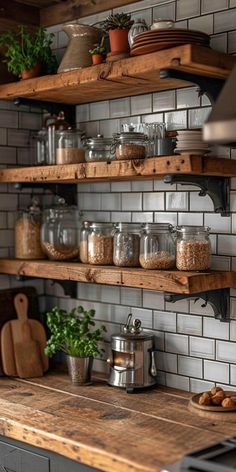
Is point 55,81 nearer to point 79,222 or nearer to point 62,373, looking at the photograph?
point 79,222

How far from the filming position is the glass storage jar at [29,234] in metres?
3.48

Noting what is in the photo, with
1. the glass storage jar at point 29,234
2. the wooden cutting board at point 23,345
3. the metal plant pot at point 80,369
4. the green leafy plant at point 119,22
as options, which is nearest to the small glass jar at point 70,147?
the glass storage jar at point 29,234

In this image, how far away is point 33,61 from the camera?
3307mm

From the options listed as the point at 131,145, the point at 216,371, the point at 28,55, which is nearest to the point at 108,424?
the point at 216,371

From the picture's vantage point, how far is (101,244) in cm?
311

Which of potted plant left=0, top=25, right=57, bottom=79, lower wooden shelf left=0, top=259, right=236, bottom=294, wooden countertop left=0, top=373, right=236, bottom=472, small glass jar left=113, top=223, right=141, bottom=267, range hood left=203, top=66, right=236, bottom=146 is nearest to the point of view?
range hood left=203, top=66, right=236, bottom=146

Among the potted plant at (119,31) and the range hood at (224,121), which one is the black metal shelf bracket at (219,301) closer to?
the range hood at (224,121)

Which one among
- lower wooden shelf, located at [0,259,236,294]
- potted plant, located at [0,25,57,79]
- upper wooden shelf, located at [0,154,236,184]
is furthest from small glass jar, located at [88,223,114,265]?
potted plant, located at [0,25,57,79]

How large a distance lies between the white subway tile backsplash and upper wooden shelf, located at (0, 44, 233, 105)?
3.62 ft

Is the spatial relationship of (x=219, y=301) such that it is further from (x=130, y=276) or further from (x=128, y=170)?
(x=128, y=170)

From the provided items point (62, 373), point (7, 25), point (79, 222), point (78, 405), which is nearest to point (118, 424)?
point (78, 405)

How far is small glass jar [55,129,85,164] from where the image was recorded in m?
3.21

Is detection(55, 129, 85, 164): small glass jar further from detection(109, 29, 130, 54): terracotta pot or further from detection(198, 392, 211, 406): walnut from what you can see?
detection(198, 392, 211, 406): walnut

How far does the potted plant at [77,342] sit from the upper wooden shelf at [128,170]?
1.98ft
